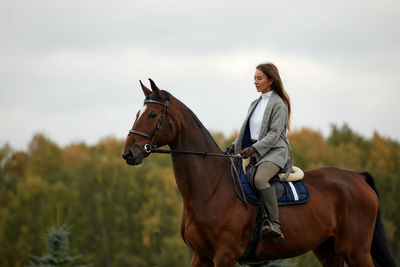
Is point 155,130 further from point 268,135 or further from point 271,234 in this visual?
point 271,234

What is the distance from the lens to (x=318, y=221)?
7.59m

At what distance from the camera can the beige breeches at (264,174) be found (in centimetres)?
699

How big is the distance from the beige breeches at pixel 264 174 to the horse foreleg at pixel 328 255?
5.82ft

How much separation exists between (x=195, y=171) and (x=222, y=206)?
57 centimetres

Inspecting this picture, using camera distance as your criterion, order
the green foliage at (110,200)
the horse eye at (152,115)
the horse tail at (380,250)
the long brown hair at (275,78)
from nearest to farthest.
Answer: the horse eye at (152,115), the long brown hair at (275,78), the horse tail at (380,250), the green foliage at (110,200)

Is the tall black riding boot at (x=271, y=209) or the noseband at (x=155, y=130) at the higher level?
the noseband at (x=155, y=130)

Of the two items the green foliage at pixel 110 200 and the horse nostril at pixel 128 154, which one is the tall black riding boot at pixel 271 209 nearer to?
the horse nostril at pixel 128 154

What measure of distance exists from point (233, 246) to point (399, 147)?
5428cm

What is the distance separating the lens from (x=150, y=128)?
21.7 feet

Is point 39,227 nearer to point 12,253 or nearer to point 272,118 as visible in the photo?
point 12,253

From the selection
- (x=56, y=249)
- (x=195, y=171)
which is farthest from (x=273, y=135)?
(x=56, y=249)

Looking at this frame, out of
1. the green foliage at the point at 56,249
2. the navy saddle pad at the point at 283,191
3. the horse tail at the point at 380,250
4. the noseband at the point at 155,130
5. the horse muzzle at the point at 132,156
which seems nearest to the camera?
the horse muzzle at the point at 132,156

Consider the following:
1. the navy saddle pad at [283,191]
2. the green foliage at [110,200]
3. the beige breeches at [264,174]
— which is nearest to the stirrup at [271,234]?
the navy saddle pad at [283,191]

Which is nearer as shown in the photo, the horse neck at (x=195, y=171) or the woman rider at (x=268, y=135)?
the horse neck at (x=195, y=171)
